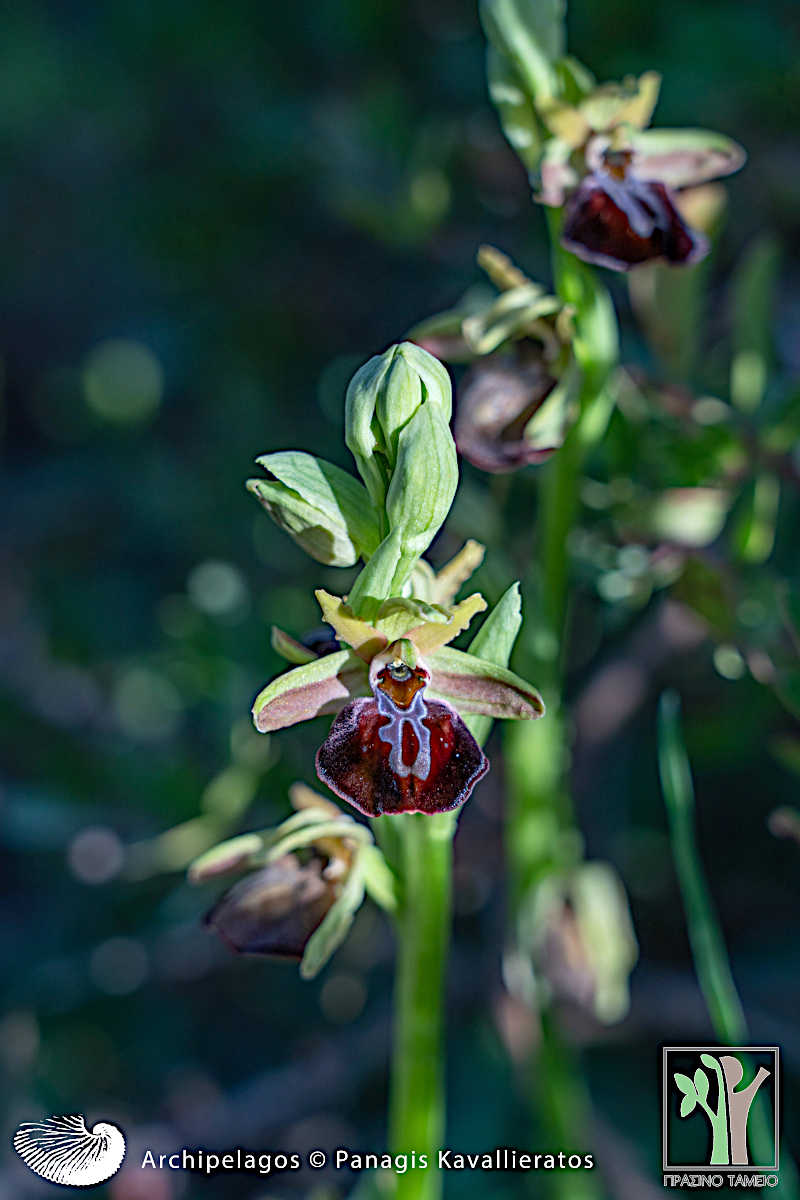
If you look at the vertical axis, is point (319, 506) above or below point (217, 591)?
below

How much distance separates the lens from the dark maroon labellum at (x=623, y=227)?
4.11 feet

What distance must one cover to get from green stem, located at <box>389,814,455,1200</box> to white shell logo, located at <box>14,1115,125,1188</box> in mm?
328

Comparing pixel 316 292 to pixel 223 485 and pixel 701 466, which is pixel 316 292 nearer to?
pixel 223 485

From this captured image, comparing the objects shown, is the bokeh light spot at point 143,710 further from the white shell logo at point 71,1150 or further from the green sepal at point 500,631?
the green sepal at point 500,631

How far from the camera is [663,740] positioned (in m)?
1.32

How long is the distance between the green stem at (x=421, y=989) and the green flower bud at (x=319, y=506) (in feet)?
0.94

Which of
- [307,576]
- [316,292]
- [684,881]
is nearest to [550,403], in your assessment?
[684,881]

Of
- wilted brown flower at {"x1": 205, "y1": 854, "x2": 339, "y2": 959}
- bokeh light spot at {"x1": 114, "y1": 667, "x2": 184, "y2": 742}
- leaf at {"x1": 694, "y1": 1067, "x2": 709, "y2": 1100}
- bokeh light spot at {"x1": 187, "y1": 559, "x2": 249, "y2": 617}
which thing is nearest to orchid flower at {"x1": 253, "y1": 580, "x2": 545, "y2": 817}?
wilted brown flower at {"x1": 205, "y1": 854, "x2": 339, "y2": 959}

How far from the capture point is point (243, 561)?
221 cm

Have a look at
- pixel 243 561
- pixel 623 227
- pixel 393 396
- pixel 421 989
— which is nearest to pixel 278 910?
pixel 421 989

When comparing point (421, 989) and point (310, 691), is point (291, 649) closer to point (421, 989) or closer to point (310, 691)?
point (310, 691)

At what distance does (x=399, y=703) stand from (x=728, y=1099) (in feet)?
2.26

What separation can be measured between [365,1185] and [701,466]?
108 cm

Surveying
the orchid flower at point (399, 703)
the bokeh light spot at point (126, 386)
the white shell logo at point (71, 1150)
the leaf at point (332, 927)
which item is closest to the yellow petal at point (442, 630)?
the orchid flower at point (399, 703)
